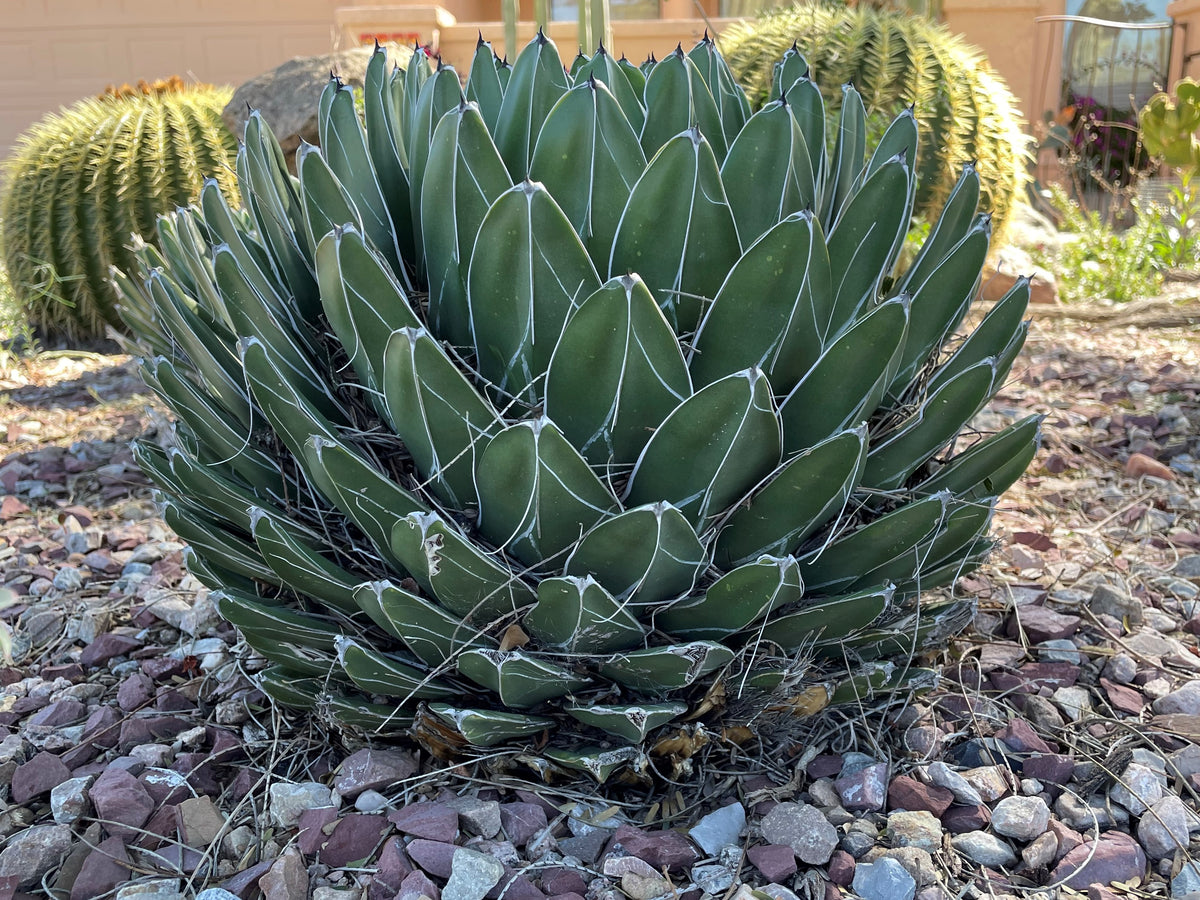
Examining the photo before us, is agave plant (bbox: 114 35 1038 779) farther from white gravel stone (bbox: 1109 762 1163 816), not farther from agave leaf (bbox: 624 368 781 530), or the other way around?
white gravel stone (bbox: 1109 762 1163 816)

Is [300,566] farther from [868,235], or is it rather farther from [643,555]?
[868,235]

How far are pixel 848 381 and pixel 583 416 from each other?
1.02ft

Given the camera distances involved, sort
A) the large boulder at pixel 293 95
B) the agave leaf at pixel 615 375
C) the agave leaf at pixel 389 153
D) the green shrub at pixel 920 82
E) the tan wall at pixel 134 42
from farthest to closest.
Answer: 1. the tan wall at pixel 134 42
2. the large boulder at pixel 293 95
3. the green shrub at pixel 920 82
4. the agave leaf at pixel 389 153
5. the agave leaf at pixel 615 375

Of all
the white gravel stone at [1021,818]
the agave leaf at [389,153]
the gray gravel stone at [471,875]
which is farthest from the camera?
the agave leaf at [389,153]

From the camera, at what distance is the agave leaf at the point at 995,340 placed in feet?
4.33

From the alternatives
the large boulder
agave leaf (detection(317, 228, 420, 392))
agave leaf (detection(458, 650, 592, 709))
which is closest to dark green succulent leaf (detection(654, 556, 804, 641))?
agave leaf (detection(458, 650, 592, 709))

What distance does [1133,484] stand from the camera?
2.56m

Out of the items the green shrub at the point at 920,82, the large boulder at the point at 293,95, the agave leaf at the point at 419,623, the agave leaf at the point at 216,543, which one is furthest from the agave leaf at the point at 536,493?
the large boulder at the point at 293,95

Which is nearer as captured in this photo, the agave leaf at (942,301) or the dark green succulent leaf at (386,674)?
the dark green succulent leaf at (386,674)

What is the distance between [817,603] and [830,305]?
37cm

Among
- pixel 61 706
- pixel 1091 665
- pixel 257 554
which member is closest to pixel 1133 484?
pixel 1091 665

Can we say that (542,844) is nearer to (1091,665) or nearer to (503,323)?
(503,323)

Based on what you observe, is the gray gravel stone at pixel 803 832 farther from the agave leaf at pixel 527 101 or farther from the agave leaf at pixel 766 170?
the agave leaf at pixel 527 101

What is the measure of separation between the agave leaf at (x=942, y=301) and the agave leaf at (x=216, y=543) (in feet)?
2.88
